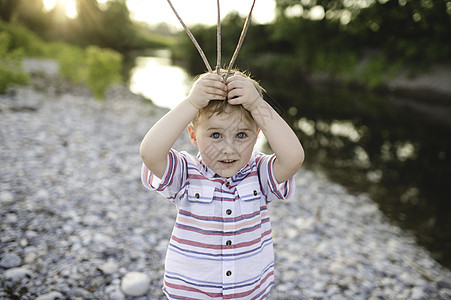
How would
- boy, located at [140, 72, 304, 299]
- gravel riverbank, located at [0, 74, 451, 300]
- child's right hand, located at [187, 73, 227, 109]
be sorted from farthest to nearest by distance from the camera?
gravel riverbank, located at [0, 74, 451, 300] → boy, located at [140, 72, 304, 299] → child's right hand, located at [187, 73, 227, 109]

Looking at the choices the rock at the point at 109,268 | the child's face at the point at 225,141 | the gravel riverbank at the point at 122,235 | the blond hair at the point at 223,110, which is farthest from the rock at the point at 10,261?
the blond hair at the point at 223,110

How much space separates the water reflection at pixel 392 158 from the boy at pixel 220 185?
4.04 m

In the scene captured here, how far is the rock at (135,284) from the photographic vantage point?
8.73ft

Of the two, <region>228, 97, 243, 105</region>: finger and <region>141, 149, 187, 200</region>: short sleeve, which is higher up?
<region>228, 97, 243, 105</region>: finger

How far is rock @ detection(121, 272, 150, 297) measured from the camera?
2660mm

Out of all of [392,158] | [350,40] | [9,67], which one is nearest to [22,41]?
[9,67]

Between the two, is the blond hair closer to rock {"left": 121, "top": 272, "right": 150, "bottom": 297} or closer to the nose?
the nose

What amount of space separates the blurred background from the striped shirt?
0.56 metres

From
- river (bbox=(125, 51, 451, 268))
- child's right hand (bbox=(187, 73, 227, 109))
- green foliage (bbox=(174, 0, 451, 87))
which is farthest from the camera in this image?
green foliage (bbox=(174, 0, 451, 87))

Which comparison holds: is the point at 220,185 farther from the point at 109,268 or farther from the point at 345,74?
the point at 345,74

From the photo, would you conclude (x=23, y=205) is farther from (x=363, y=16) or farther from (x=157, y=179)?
(x=363, y=16)

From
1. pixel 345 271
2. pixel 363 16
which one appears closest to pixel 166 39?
pixel 363 16

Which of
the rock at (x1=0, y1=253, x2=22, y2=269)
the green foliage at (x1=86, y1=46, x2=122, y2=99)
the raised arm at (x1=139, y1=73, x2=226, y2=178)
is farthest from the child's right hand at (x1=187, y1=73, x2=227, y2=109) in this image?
the green foliage at (x1=86, y1=46, x2=122, y2=99)

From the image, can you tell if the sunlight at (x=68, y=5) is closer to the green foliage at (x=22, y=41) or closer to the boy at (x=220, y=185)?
the boy at (x=220, y=185)
